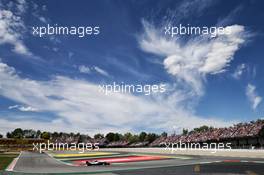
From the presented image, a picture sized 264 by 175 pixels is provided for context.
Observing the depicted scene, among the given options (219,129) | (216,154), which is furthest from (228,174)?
(219,129)

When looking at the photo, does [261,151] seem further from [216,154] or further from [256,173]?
[256,173]

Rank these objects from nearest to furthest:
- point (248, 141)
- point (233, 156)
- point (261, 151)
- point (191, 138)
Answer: point (261, 151), point (233, 156), point (248, 141), point (191, 138)

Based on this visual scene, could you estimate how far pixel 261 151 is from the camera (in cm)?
3800

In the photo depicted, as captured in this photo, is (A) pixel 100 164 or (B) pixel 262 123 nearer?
(A) pixel 100 164

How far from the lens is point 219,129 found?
258ft

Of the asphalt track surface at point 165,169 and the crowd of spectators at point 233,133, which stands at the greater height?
the crowd of spectators at point 233,133

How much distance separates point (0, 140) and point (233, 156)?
16849cm

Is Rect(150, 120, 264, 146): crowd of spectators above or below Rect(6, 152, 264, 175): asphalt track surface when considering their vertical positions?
above

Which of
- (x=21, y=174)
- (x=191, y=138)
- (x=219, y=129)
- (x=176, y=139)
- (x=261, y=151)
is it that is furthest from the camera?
(x=176, y=139)

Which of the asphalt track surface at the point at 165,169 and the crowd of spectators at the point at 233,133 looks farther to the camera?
the crowd of spectators at the point at 233,133

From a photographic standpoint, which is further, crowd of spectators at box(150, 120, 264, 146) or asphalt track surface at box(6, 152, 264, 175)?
crowd of spectators at box(150, 120, 264, 146)

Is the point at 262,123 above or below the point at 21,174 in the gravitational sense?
above

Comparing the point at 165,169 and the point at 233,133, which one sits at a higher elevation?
the point at 233,133

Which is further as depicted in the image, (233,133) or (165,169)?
(233,133)
